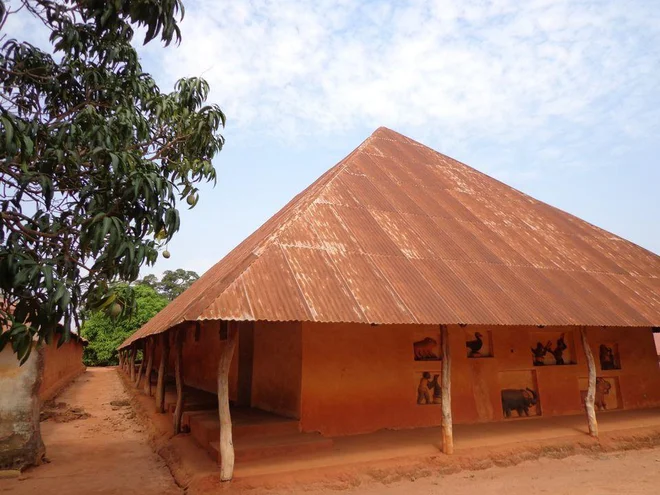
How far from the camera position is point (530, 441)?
312 inches

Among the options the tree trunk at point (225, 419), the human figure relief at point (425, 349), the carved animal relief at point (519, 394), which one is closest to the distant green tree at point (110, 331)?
the human figure relief at point (425, 349)

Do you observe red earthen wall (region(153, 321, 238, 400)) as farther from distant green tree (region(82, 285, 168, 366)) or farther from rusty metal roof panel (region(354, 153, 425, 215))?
distant green tree (region(82, 285, 168, 366))

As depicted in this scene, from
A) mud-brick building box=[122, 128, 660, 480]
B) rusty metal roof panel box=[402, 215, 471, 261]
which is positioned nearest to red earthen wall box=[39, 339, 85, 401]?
mud-brick building box=[122, 128, 660, 480]

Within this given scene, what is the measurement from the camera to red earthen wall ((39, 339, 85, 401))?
1539cm

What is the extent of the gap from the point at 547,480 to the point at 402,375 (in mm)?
2754

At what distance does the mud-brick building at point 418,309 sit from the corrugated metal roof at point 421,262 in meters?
0.03

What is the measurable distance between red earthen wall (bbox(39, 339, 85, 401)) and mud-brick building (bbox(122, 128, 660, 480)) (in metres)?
7.10

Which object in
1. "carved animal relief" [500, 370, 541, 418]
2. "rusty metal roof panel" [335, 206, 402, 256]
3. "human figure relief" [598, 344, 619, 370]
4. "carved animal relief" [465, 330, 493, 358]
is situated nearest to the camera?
"rusty metal roof panel" [335, 206, 402, 256]

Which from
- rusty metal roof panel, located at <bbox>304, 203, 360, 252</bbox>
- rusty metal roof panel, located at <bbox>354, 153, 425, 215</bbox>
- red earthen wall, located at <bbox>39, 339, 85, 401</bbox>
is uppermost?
rusty metal roof panel, located at <bbox>354, 153, 425, 215</bbox>

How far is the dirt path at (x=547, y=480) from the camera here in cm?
623

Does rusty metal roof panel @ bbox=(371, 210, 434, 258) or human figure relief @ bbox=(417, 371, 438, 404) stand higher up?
rusty metal roof panel @ bbox=(371, 210, 434, 258)

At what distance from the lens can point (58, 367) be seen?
18.6 metres

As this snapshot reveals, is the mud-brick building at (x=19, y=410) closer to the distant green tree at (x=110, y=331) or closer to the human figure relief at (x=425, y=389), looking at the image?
the human figure relief at (x=425, y=389)

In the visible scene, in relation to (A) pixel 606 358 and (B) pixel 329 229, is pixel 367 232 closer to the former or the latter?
(B) pixel 329 229
